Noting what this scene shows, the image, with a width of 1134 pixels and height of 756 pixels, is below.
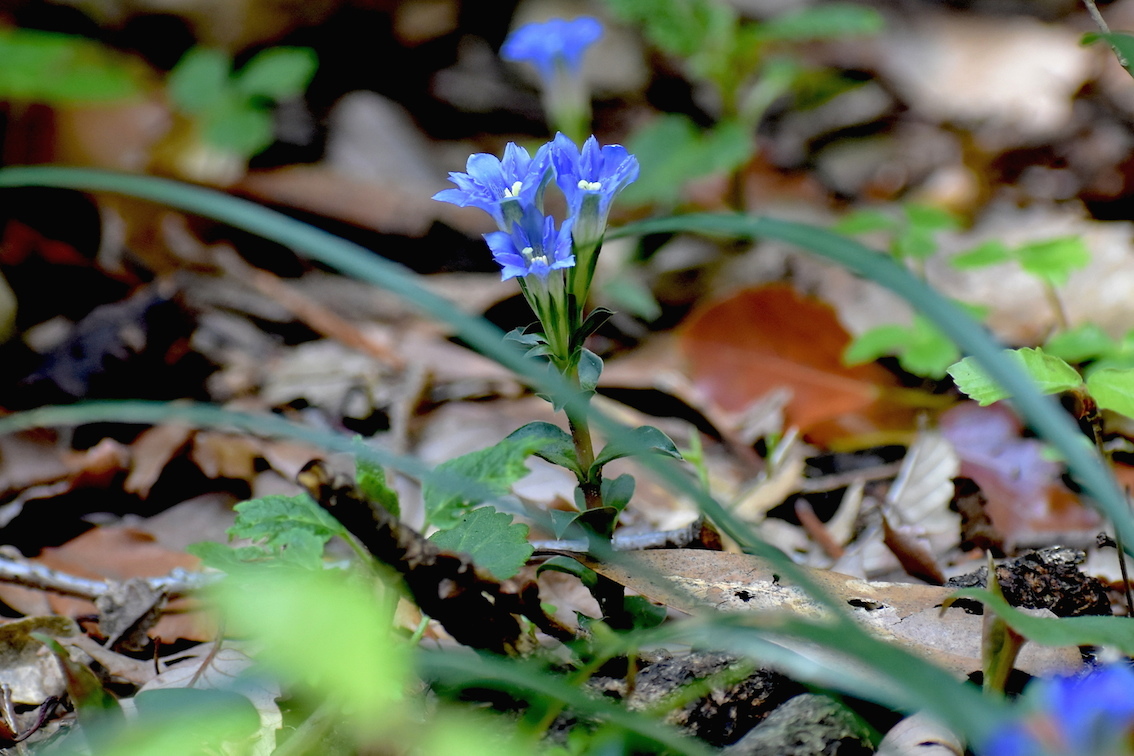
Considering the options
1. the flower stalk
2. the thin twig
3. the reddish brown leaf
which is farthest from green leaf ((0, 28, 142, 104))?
the flower stalk

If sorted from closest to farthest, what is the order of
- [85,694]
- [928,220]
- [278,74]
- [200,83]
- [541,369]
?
[541,369]
[85,694]
[928,220]
[278,74]
[200,83]

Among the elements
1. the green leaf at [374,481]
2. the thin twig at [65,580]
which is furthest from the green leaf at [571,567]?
the thin twig at [65,580]

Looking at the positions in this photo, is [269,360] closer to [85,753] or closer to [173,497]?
[173,497]

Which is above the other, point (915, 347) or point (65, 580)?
point (915, 347)

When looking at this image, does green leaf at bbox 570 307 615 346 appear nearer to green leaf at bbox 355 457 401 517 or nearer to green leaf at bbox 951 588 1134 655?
green leaf at bbox 355 457 401 517

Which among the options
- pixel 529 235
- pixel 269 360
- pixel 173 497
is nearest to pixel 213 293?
pixel 269 360

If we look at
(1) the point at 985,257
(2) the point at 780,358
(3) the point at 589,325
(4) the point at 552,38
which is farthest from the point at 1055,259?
(3) the point at 589,325

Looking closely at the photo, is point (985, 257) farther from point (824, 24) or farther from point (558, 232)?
point (558, 232)
